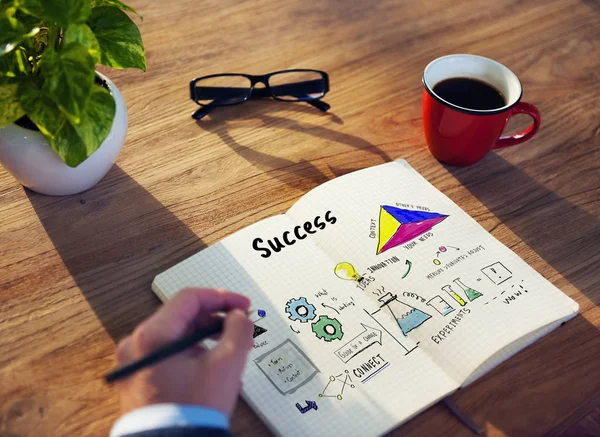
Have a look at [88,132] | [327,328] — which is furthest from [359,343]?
[88,132]

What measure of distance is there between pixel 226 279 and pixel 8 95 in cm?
31

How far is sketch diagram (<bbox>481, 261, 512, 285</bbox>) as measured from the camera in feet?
2.65

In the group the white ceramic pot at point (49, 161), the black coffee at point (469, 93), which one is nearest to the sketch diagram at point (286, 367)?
the white ceramic pot at point (49, 161)

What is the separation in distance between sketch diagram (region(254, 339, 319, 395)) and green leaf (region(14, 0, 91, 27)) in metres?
0.41

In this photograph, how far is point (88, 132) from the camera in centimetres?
72

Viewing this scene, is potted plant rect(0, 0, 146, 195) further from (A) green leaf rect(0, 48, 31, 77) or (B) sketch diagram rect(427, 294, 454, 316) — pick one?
(B) sketch diagram rect(427, 294, 454, 316)

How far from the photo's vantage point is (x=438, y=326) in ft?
2.48

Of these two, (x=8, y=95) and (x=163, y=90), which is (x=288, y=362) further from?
(x=163, y=90)

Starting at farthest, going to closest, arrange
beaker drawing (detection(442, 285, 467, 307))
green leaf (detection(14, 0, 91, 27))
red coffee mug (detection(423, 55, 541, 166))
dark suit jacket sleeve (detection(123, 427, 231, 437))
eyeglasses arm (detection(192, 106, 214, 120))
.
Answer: eyeglasses arm (detection(192, 106, 214, 120)) → red coffee mug (detection(423, 55, 541, 166)) → beaker drawing (detection(442, 285, 467, 307)) → green leaf (detection(14, 0, 91, 27)) → dark suit jacket sleeve (detection(123, 427, 231, 437))

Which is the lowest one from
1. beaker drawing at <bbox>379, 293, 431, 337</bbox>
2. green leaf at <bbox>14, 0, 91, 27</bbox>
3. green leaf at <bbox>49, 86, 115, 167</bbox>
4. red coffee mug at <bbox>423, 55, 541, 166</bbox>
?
beaker drawing at <bbox>379, 293, 431, 337</bbox>

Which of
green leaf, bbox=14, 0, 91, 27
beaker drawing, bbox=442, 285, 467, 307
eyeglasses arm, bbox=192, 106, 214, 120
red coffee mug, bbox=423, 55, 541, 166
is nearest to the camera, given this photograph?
green leaf, bbox=14, 0, 91, 27

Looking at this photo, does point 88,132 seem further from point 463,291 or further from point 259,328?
point 463,291

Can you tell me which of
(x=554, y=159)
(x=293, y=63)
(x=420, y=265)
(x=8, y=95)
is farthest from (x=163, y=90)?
(x=554, y=159)

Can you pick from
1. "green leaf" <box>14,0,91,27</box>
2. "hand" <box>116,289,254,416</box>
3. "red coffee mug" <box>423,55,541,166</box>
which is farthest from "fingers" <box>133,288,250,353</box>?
"red coffee mug" <box>423,55,541,166</box>
